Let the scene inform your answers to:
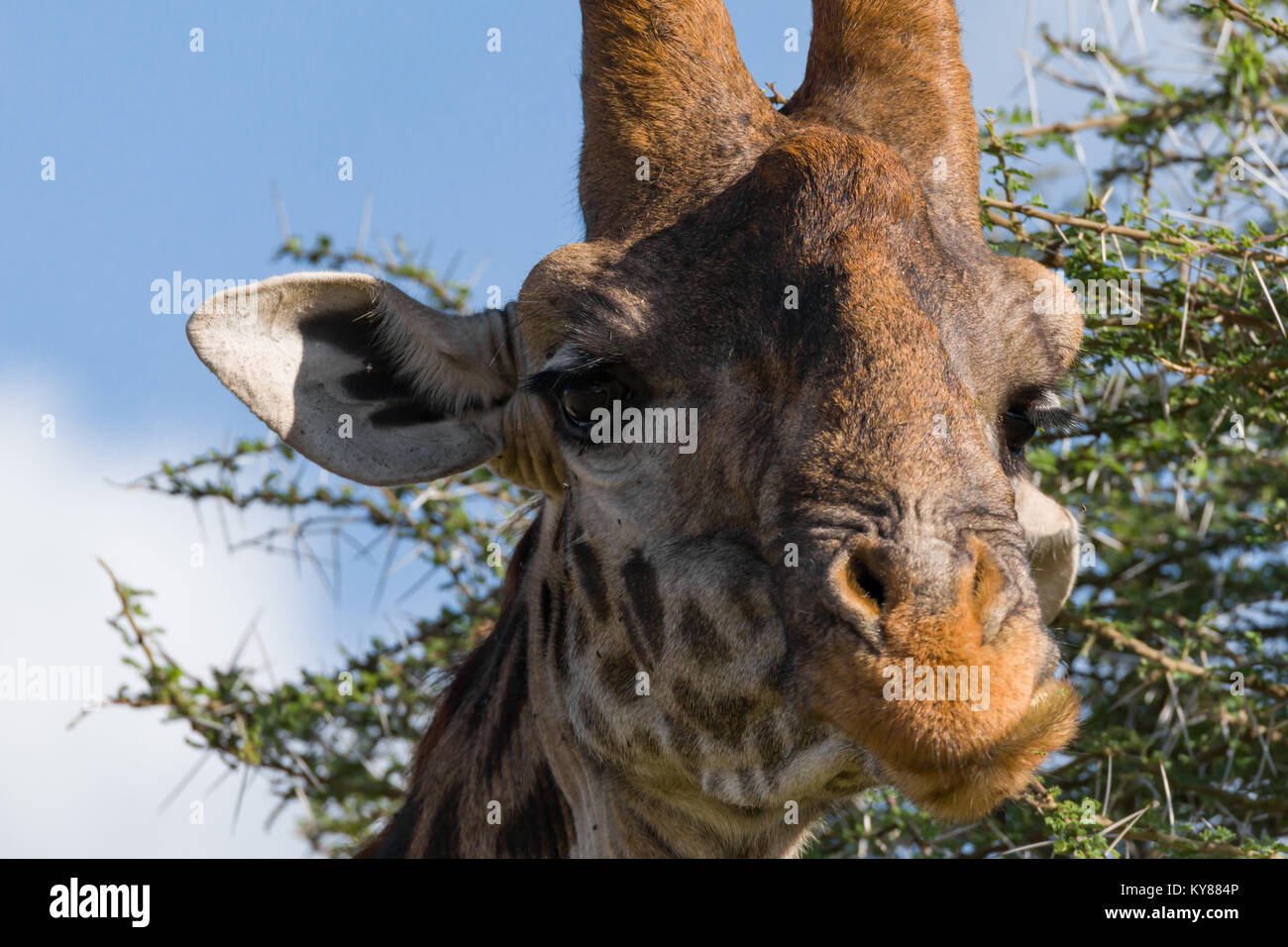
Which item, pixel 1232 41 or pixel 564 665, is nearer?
pixel 564 665

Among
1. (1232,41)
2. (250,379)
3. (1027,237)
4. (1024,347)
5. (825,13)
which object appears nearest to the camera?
(1024,347)

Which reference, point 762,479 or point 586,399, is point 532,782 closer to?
point 586,399

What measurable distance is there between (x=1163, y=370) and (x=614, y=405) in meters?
2.71

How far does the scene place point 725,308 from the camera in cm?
420

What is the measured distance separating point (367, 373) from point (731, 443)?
158 cm

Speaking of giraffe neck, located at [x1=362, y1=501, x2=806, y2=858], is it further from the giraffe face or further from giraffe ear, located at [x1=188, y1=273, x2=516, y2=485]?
giraffe ear, located at [x1=188, y1=273, x2=516, y2=485]

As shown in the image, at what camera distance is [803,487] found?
3768 millimetres

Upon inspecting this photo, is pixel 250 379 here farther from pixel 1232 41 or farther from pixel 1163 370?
pixel 1232 41

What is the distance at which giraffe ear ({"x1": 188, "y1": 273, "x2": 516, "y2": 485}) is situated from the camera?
4.82 metres

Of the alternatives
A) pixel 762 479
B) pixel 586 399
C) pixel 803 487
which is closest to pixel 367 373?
pixel 586 399

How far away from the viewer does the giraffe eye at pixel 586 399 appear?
14.4 ft

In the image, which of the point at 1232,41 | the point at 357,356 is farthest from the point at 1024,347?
the point at 1232,41

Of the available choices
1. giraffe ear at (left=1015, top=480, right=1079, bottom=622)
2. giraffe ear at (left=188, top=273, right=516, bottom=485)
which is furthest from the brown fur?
giraffe ear at (left=1015, top=480, right=1079, bottom=622)

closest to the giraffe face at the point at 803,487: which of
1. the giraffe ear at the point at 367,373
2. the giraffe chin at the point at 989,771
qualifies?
the giraffe chin at the point at 989,771
